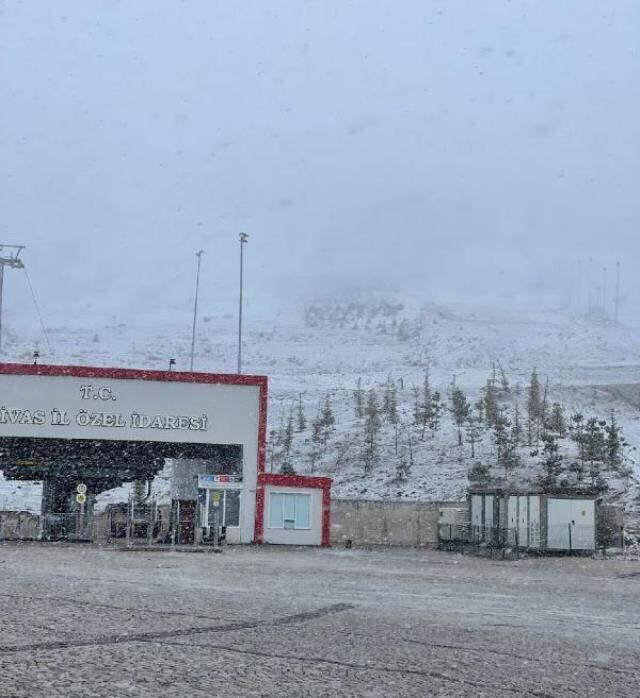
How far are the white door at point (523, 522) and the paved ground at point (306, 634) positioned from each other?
10.6 metres

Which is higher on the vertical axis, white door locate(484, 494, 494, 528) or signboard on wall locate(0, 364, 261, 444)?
signboard on wall locate(0, 364, 261, 444)

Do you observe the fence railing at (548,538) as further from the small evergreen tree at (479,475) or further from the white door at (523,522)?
the small evergreen tree at (479,475)

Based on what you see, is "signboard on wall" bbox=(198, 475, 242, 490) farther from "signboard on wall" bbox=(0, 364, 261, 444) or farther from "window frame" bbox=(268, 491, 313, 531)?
"window frame" bbox=(268, 491, 313, 531)

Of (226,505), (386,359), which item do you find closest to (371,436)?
(226,505)

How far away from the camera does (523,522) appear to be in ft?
104

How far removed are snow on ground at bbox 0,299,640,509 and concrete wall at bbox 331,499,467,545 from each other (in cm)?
1005

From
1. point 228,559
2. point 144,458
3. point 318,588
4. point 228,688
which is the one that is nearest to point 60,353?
point 144,458

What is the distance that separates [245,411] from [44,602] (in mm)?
21515

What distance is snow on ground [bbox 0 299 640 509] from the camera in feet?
174

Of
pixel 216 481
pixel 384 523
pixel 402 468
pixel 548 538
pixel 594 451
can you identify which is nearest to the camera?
pixel 548 538

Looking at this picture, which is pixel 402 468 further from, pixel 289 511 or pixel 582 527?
pixel 582 527

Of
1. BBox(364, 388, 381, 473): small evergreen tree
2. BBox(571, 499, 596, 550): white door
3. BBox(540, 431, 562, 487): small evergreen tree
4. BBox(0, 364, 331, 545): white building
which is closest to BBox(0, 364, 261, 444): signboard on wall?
BBox(0, 364, 331, 545): white building

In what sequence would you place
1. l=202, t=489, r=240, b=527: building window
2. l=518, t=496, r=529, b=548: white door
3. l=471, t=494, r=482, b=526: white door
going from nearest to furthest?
l=518, t=496, r=529, b=548: white door → l=202, t=489, r=240, b=527: building window → l=471, t=494, r=482, b=526: white door

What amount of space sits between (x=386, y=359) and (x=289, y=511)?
8847 centimetres
